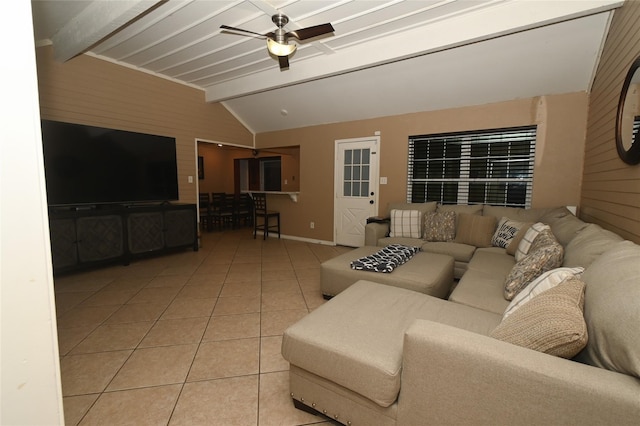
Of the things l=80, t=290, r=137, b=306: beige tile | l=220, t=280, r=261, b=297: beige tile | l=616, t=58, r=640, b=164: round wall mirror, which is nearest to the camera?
l=616, t=58, r=640, b=164: round wall mirror

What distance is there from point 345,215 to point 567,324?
4.44 meters

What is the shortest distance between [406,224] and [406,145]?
4.66 feet

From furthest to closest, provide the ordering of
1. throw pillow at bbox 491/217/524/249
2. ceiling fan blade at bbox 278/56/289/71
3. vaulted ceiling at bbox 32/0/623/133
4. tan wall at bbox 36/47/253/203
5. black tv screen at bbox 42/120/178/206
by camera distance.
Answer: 1. tan wall at bbox 36/47/253/203
2. black tv screen at bbox 42/120/178/206
3. throw pillow at bbox 491/217/524/249
4. ceiling fan blade at bbox 278/56/289/71
5. vaulted ceiling at bbox 32/0/623/133

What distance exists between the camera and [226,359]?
194 cm

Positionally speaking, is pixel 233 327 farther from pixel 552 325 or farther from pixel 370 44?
pixel 370 44

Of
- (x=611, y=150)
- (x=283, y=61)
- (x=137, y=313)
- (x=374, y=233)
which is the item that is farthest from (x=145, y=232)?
(x=611, y=150)

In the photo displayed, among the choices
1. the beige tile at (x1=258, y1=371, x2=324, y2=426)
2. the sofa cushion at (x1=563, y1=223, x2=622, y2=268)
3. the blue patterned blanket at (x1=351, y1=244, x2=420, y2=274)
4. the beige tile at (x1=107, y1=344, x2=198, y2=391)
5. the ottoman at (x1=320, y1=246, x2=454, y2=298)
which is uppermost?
the sofa cushion at (x1=563, y1=223, x2=622, y2=268)

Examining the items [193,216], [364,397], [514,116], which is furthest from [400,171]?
[364,397]

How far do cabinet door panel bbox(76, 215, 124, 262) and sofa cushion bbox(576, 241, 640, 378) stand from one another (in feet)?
15.3

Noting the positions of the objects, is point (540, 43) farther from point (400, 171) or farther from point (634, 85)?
point (400, 171)

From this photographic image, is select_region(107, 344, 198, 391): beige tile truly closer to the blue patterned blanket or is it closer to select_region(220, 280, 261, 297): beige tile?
select_region(220, 280, 261, 297): beige tile

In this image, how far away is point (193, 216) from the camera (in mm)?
4793

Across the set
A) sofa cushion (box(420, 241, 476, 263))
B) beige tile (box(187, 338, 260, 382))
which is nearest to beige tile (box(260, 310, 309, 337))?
beige tile (box(187, 338, 260, 382))

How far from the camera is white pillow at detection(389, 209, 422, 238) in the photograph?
398 centimetres
